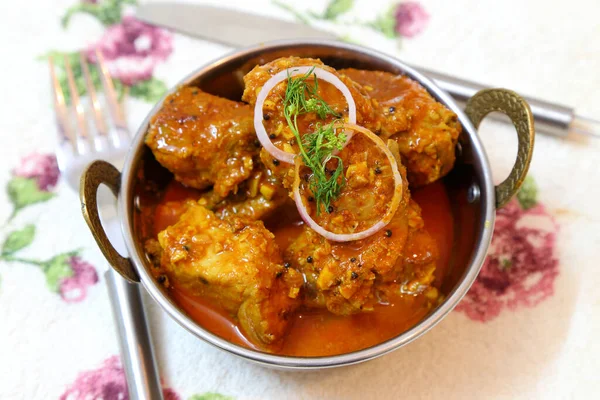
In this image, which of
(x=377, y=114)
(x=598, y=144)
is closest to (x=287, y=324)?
(x=377, y=114)

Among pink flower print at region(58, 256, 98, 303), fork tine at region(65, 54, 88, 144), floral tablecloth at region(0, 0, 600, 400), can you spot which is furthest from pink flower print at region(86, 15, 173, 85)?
pink flower print at region(58, 256, 98, 303)

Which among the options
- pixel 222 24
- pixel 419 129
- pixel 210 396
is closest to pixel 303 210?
pixel 419 129

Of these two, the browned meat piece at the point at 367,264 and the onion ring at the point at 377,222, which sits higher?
the onion ring at the point at 377,222

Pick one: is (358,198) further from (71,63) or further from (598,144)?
(71,63)

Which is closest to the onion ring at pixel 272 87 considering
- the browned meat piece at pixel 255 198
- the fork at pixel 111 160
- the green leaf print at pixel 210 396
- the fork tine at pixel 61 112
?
the browned meat piece at pixel 255 198

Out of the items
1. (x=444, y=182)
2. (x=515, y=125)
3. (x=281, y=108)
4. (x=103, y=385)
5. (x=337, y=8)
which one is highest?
(x=337, y=8)

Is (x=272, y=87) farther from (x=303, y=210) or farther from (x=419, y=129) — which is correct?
(x=419, y=129)

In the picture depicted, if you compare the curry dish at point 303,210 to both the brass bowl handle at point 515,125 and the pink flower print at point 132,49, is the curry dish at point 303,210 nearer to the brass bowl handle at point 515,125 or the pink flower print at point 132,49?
the brass bowl handle at point 515,125
